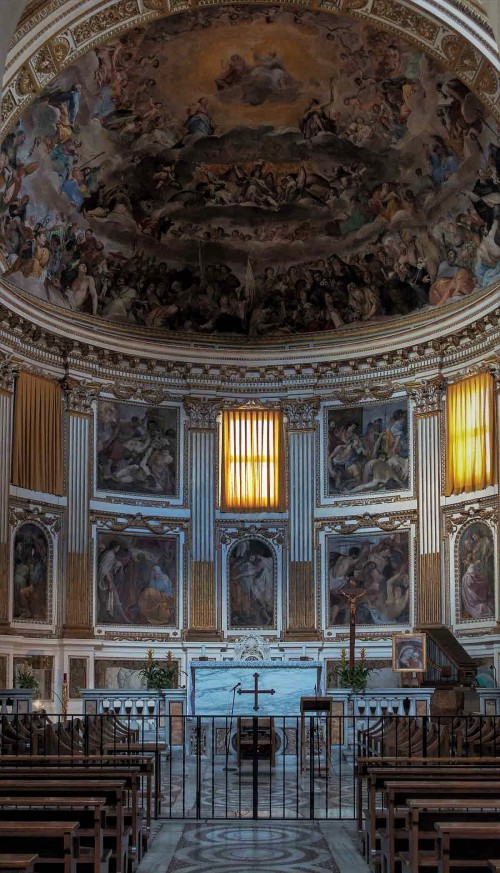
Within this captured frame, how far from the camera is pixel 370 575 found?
103 feet

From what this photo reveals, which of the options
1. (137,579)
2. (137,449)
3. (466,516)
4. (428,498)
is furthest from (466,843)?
(137,449)

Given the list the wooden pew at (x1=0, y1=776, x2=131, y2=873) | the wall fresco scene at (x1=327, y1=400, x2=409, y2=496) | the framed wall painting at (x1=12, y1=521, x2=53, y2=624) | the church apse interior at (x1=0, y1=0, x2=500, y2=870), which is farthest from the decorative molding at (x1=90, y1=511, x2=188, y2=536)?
the wooden pew at (x1=0, y1=776, x2=131, y2=873)

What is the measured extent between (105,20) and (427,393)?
12.5m

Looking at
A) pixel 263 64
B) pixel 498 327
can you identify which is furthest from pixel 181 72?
pixel 498 327

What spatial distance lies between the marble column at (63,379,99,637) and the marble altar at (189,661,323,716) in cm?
572

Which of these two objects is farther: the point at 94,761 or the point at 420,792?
the point at 94,761

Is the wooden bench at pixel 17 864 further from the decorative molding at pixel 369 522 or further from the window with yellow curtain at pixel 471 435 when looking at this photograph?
the decorative molding at pixel 369 522

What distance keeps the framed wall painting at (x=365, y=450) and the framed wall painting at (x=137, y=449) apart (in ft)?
14.0

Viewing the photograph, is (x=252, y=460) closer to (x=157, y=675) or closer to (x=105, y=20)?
(x=157, y=675)

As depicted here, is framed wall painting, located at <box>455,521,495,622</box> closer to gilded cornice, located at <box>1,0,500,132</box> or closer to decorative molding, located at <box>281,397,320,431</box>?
decorative molding, located at <box>281,397,320,431</box>

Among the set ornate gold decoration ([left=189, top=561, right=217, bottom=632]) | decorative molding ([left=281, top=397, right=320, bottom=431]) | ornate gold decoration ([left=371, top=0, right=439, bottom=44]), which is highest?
ornate gold decoration ([left=371, top=0, right=439, bottom=44])

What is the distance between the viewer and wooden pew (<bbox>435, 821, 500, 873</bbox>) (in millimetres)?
8031

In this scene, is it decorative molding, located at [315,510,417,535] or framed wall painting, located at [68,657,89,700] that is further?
decorative molding, located at [315,510,417,535]

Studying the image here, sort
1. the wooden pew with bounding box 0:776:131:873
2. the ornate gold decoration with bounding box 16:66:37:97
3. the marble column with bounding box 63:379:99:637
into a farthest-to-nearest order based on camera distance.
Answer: the marble column with bounding box 63:379:99:637 < the ornate gold decoration with bounding box 16:66:37:97 < the wooden pew with bounding box 0:776:131:873
